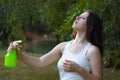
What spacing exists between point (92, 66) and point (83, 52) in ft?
0.46

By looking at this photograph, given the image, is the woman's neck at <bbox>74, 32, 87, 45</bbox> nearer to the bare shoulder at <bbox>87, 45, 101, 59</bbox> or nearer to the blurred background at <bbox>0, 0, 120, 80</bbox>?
the bare shoulder at <bbox>87, 45, 101, 59</bbox>

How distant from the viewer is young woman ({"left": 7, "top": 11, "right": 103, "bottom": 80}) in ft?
8.58

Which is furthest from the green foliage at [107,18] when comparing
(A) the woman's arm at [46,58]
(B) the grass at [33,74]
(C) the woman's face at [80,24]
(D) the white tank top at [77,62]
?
(B) the grass at [33,74]

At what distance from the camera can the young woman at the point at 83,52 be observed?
2.62 meters

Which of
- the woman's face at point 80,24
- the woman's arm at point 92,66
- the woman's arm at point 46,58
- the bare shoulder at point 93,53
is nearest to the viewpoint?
the woman's arm at point 92,66

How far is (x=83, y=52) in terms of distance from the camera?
107 inches

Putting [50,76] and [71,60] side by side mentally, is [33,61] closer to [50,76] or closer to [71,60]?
[71,60]

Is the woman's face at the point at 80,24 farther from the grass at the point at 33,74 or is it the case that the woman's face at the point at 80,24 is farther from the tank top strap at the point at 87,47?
the grass at the point at 33,74

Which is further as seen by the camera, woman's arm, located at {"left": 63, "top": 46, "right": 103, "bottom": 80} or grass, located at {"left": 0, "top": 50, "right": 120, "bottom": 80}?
grass, located at {"left": 0, "top": 50, "right": 120, "bottom": 80}

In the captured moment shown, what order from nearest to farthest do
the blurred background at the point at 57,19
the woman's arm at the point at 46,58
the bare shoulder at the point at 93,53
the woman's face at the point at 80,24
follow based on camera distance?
the bare shoulder at the point at 93,53, the woman's face at the point at 80,24, the woman's arm at the point at 46,58, the blurred background at the point at 57,19

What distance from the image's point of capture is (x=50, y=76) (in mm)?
11125

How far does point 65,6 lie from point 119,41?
2.39m

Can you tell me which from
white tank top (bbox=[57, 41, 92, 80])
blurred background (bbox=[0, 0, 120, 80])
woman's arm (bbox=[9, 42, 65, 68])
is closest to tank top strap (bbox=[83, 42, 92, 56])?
white tank top (bbox=[57, 41, 92, 80])

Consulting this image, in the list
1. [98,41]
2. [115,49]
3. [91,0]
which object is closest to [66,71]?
[98,41]
